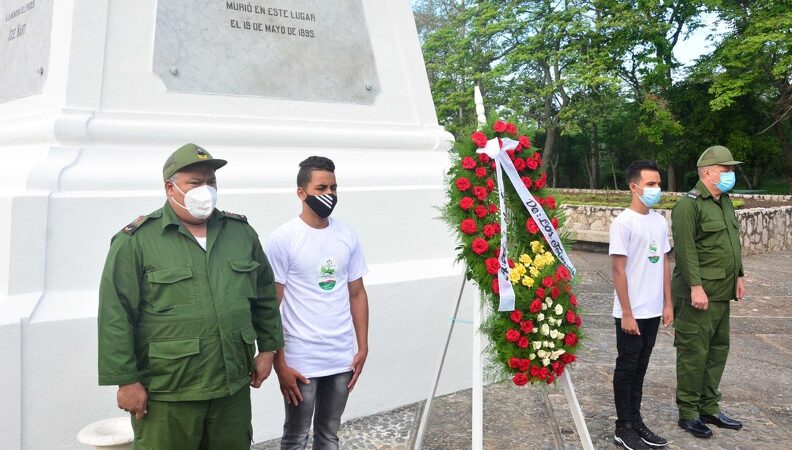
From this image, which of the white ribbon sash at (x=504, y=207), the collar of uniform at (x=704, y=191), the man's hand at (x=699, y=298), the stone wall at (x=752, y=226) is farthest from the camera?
the stone wall at (x=752, y=226)

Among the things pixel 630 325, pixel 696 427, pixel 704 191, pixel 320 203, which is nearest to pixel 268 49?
pixel 320 203

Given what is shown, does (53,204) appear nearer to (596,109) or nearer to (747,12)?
Answer: (596,109)

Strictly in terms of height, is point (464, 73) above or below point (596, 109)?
above

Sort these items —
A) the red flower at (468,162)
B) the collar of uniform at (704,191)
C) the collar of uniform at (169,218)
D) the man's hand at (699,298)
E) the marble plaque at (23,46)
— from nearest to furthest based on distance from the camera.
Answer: the collar of uniform at (169,218) → the red flower at (468,162) → the man's hand at (699,298) → the marble plaque at (23,46) → the collar of uniform at (704,191)

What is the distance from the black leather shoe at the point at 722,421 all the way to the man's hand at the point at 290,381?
2.87m

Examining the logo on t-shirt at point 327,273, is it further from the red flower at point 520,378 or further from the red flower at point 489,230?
the red flower at point 520,378

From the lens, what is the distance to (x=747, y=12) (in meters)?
23.9

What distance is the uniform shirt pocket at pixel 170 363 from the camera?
92.4 inches

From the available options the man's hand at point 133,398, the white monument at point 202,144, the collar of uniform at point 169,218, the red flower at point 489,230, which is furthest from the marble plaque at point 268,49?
the man's hand at point 133,398

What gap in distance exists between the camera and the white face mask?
2.48m

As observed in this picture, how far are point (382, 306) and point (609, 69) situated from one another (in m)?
23.8

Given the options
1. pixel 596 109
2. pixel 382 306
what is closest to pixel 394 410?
pixel 382 306

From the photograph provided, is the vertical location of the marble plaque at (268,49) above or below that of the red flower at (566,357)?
above

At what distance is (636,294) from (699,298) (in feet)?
1.63
